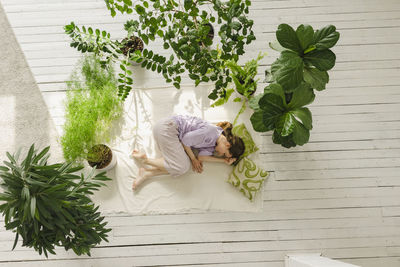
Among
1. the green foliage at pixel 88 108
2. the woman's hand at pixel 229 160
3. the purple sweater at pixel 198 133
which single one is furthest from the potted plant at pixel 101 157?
the woman's hand at pixel 229 160

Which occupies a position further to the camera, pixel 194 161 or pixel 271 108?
pixel 194 161

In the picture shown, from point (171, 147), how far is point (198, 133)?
248 mm

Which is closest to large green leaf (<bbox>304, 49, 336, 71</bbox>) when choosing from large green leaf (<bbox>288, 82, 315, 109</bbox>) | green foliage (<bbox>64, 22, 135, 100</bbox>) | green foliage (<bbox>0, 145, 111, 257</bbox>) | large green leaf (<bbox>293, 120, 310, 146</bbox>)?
large green leaf (<bbox>288, 82, 315, 109</bbox>)

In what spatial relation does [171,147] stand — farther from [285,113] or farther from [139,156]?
[285,113]

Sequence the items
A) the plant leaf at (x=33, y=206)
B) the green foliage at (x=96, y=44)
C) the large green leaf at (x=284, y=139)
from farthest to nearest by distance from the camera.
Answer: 1. the green foliage at (x=96, y=44)
2. the large green leaf at (x=284, y=139)
3. the plant leaf at (x=33, y=206)

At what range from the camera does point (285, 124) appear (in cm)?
188

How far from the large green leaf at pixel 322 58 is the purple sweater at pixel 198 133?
0.83m

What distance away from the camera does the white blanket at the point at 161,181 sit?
2.44m

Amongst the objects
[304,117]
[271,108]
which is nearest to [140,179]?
[271,108]

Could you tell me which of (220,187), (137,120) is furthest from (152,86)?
(220,187)

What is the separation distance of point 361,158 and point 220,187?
1.21 metres

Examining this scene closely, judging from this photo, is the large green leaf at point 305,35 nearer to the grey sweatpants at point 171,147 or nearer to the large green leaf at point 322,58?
the large green leaf at point 322,58

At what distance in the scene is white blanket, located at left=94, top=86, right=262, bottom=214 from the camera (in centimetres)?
244

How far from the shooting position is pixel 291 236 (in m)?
2.43
